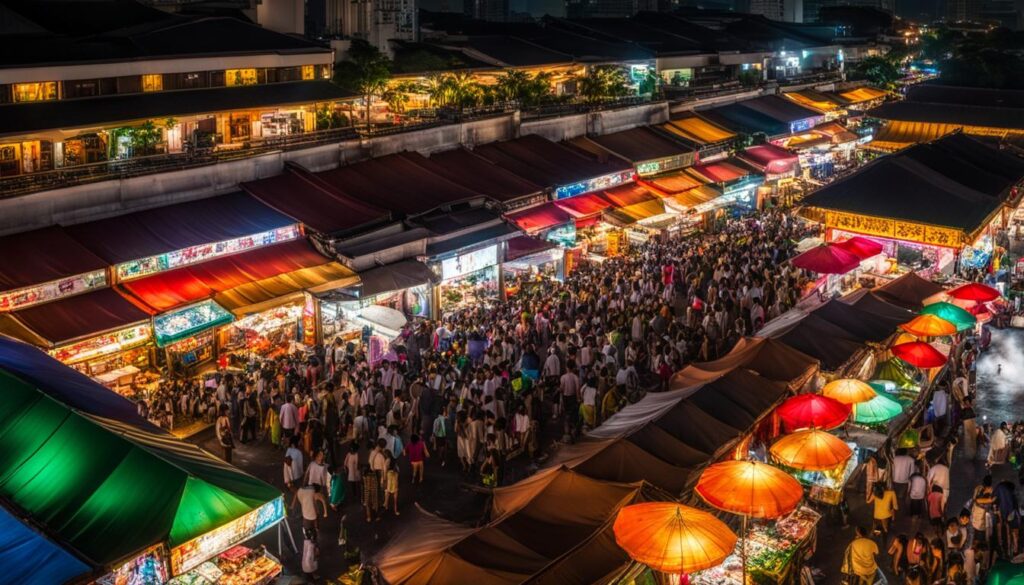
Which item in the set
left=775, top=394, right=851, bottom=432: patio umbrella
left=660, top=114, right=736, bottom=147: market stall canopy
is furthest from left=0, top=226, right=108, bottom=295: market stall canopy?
left=660, top=114, right=736, bottom=147: market stall canopy

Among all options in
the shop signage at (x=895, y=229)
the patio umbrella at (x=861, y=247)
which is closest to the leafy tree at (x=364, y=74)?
the shop signage at (x=895, y=229)

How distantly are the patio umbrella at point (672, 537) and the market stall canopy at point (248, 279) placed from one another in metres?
11.6

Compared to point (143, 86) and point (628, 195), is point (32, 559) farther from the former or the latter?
point (628, 195)

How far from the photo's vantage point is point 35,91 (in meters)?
25.7

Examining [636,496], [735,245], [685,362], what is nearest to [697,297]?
[685,362]

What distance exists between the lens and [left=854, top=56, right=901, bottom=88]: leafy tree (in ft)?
210

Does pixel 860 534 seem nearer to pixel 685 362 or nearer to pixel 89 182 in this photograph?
pixel 685 362

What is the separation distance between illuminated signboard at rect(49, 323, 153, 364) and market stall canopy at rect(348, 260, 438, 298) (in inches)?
195

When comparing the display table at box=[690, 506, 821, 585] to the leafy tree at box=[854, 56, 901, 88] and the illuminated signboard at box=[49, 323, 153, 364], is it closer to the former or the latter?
the illuminated signboard at box=[49, 323, 153, 364]

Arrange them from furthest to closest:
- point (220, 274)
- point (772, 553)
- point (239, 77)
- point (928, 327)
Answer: point (239, 77)
point (220, 274)
point (928, 327)
point (772, 553)

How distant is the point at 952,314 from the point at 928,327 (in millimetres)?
1129

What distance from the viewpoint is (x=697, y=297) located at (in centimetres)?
2477

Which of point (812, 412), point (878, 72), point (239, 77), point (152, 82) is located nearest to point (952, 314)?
point (812, 412)

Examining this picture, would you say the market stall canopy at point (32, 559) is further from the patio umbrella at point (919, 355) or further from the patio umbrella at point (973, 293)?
the patio umbrella at point (973, 293)
